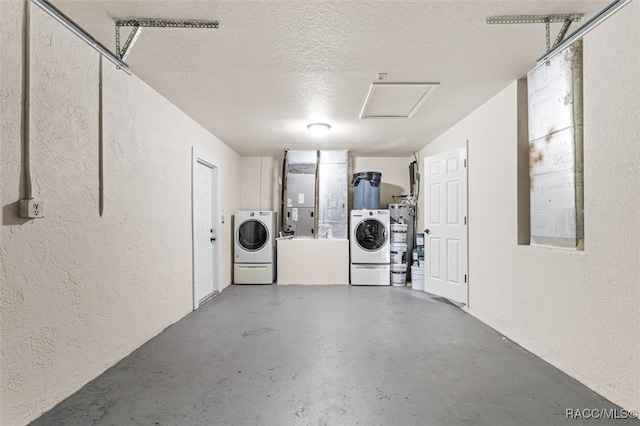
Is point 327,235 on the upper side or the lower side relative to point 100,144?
lower

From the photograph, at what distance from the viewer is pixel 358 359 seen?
2268 mm

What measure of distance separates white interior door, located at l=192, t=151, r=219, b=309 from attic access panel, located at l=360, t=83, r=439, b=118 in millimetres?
2193

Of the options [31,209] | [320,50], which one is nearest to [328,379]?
[31,209]

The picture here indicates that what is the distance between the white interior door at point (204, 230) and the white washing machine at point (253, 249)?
61 cm

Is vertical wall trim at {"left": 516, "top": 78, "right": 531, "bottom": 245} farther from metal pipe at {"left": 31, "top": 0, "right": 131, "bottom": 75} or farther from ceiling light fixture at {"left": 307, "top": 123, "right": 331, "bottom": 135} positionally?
metal pipe at {"left": 31, "top": 0, "right": 131, "bottom": 75}

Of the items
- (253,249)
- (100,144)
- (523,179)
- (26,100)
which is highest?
(26,100)

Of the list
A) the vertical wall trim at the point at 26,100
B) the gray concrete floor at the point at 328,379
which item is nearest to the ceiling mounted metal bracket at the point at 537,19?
the gray concrete floor at the point at 328,379

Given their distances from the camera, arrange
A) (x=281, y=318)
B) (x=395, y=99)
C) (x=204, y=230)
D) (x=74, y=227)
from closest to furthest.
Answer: (x=74, y=227) < (x=395, y=99) < (x=281, y=318) < (x=204, y=230)

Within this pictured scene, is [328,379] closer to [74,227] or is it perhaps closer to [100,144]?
[74,227]

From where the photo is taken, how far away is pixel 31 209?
1522mm

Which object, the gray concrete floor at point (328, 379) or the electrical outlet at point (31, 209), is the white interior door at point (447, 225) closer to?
the gray concrete floor at point (328, 379)

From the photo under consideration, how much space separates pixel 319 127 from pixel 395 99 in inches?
47.4

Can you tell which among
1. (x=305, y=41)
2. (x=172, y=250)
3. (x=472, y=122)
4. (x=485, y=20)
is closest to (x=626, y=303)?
(x=485, y=20)

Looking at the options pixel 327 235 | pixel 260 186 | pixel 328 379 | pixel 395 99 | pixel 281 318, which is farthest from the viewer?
pixel 260 186
